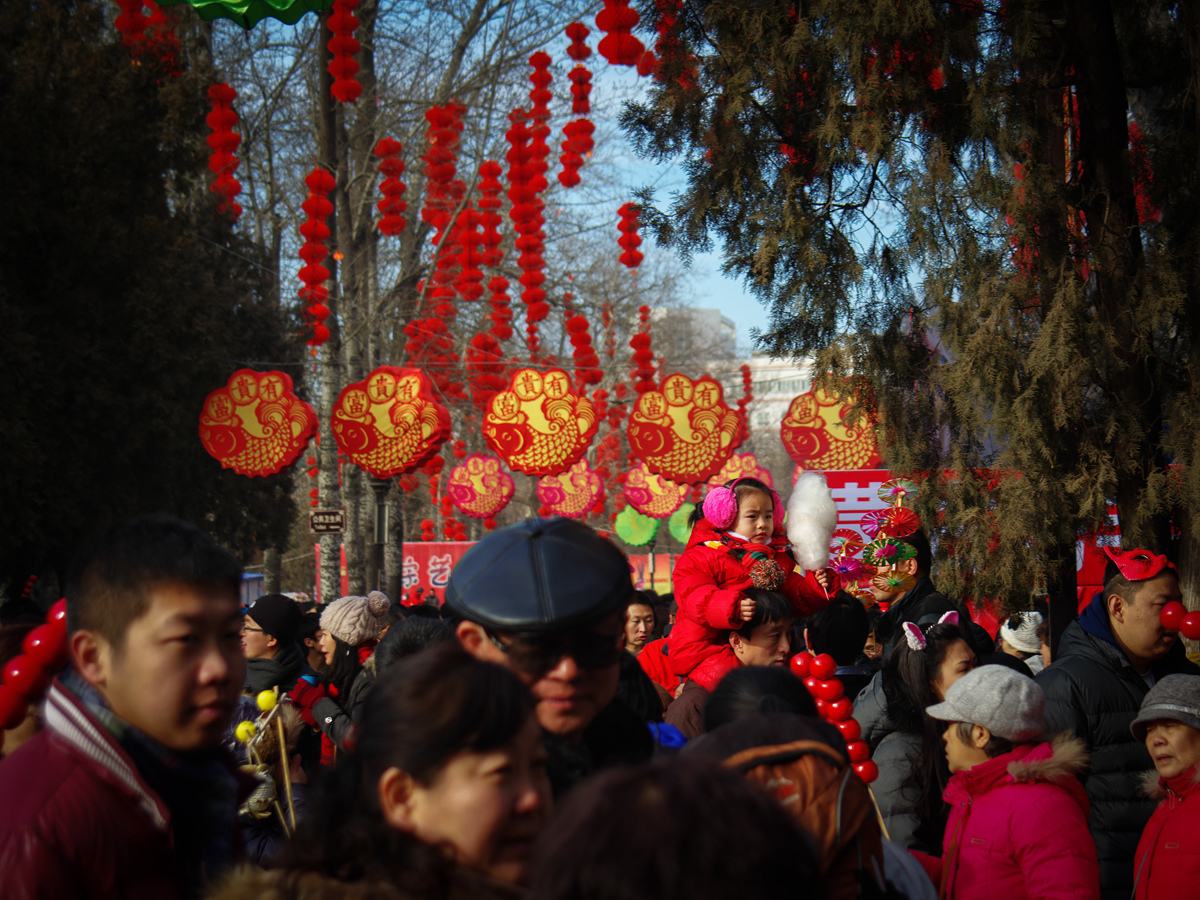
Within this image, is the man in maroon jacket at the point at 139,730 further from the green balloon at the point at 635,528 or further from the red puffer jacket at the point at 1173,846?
the green balloon at the point at 635,528

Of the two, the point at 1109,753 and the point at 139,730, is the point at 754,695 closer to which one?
the point at 139,730

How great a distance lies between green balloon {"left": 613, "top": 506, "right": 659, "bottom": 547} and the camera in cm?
3484

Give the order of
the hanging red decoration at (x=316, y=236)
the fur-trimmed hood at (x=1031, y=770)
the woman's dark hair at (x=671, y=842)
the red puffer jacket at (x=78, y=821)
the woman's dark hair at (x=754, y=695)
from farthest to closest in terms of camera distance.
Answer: the hanging red decoration at (x=316, y=236) < the fur-trimmed hood at (x=1031, y=770) < the woman's dark hair at (x=754, y=695) < the red puffer jacket at (x=78, y=821) < the woman's dark hair at (x=671, y=842)

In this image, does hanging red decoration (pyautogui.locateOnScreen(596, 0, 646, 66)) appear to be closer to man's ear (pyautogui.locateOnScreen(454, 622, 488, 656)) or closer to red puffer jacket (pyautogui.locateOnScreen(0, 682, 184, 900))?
man's ear (pyautogui.locateOnScreen(454, 622, 488, 656))

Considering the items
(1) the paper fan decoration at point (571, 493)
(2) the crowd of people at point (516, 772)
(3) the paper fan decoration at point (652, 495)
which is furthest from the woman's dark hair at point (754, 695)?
(3) the paper fan decoration at point (652, 495)

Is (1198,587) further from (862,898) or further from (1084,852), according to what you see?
(862,898)

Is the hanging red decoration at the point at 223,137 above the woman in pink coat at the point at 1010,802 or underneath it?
above

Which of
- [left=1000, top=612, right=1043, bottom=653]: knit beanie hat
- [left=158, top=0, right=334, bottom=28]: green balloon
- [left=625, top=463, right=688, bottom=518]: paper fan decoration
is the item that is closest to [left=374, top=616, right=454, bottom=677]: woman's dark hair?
[left=1000, top=612, right=1043, bottom=653]: knit beanie hat

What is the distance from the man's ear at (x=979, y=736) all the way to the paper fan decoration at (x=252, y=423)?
479 inches

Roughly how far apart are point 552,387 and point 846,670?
10.3 m

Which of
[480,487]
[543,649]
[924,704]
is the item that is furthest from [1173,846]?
[480,487]

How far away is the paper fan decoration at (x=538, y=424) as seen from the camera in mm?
16156

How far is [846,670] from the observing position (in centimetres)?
620

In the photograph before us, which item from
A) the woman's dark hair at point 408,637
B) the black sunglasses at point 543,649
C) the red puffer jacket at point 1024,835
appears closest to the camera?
the black sunglasses at point 543,649
